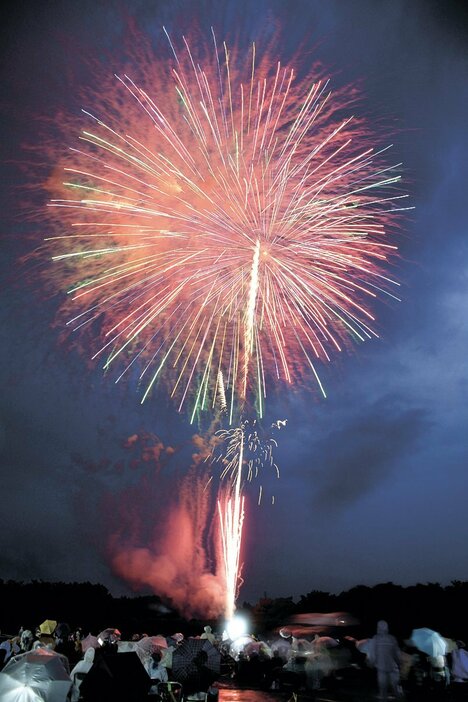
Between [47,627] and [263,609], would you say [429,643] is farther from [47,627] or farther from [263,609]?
[263,609]

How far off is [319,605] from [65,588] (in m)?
28.5

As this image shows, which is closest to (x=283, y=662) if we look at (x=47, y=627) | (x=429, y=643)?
(x=429, y=643)

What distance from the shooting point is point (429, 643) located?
631 inches

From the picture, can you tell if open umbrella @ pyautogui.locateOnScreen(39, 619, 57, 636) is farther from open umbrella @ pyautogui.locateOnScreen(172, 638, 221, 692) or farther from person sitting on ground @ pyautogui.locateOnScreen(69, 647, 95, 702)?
open umbrella @ pyautogui.locateOnScreen(172, 638, 221, 692)

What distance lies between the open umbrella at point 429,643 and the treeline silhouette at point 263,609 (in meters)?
12.4

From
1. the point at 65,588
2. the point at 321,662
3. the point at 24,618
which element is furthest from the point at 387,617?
the point at 65,588

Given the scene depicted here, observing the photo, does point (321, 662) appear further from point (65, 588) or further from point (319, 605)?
point (65, 588)

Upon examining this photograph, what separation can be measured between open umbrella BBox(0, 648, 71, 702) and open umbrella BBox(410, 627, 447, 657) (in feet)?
38.6

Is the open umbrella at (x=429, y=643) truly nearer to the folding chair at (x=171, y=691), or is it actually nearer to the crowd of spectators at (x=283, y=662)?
the crowd of spectators at (x=283, y=662)

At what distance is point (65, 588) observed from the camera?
6725cm

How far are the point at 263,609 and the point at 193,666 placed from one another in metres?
61.5

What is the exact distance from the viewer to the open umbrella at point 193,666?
8.75 metres

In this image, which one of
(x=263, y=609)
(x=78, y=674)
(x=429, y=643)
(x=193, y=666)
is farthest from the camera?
(x=263, y=609)

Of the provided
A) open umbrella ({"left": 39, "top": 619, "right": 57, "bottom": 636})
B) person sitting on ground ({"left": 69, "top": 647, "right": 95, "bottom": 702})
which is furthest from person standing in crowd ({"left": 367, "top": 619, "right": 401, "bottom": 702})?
open umbrella ({"left": 39, "top": 619, "right": 57, "bottom": 636})
